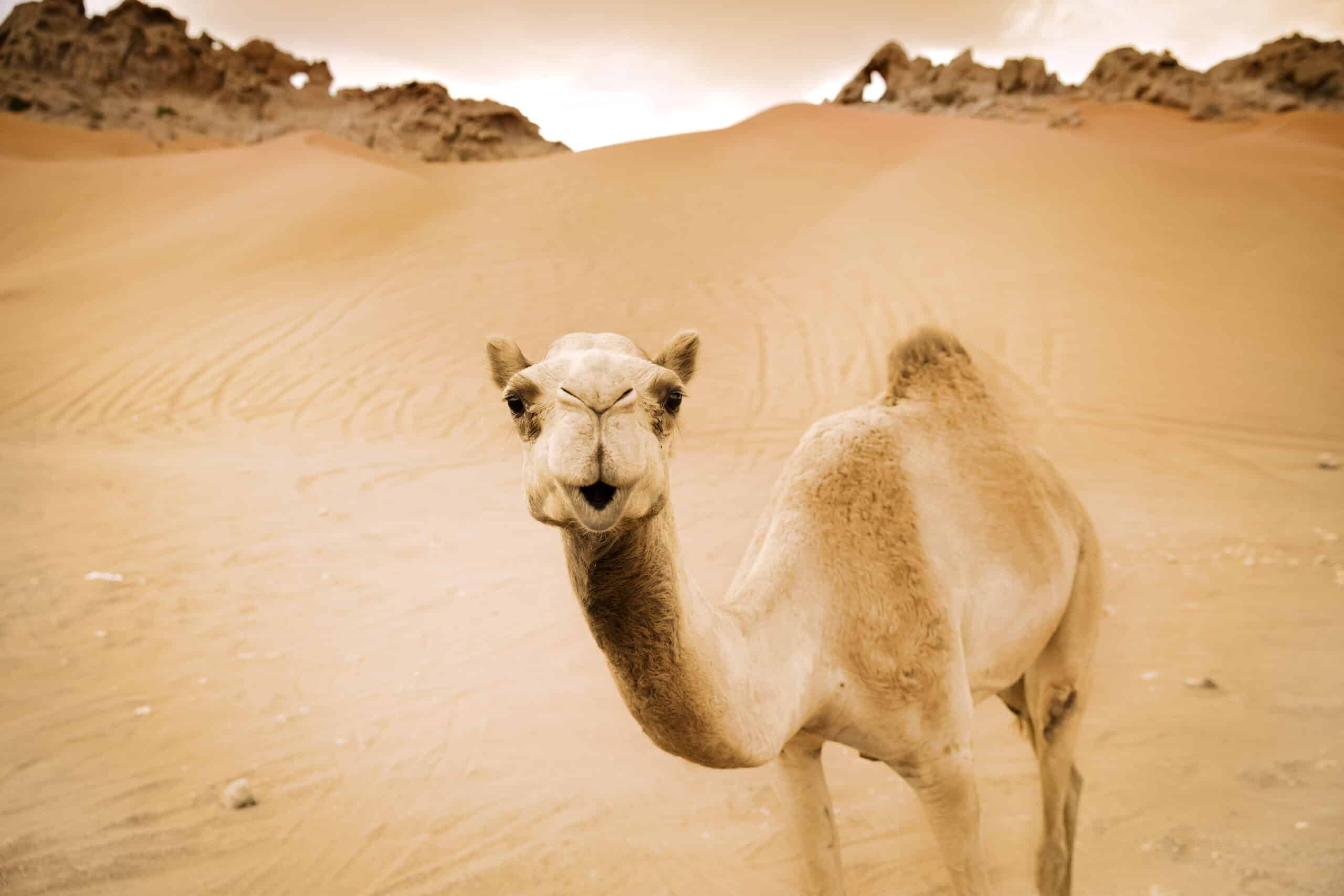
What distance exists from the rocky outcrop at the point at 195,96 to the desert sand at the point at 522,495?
34.2ft

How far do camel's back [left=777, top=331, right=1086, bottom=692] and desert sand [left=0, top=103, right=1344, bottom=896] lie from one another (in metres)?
0.43

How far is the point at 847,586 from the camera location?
2402 mm

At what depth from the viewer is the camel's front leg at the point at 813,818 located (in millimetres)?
2680

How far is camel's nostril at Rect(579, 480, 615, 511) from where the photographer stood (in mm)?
1476

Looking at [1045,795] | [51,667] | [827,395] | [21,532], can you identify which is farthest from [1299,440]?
[21,532]

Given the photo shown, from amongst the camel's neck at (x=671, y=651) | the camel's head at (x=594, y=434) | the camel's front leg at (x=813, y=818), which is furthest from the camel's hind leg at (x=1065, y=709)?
the camel's head at (x=594, y=434)

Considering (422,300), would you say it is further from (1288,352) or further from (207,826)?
(1288,352)

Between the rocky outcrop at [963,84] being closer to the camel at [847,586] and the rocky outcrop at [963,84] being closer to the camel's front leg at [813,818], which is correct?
the camel at [847,586]

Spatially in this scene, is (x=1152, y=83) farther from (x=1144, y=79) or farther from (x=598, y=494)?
(x=598, y=494)

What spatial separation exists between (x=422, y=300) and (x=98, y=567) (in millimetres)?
9377

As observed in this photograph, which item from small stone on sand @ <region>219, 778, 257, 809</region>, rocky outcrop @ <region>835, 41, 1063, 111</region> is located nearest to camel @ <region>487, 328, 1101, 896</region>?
small stone on sand @ <region>219, 778, 257, 809</region>

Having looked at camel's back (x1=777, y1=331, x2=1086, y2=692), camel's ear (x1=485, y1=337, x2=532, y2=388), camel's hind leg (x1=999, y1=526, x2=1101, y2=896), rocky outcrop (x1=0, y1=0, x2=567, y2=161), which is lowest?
camel's hind leg (x1=999, y1=526, x2=1101, y2=896)

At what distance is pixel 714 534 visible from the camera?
7.18 meters

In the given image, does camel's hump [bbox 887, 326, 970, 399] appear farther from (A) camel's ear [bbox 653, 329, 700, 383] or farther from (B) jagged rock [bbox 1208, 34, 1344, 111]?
(B) jagged rock [bbox 1208, 34, 1344, 111]
